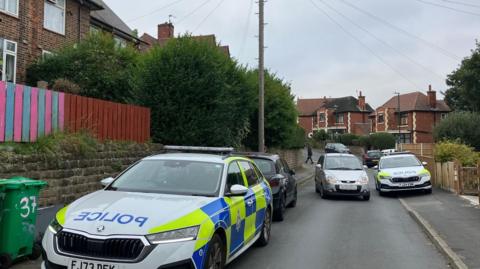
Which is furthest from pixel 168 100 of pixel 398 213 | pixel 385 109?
pixel 385 109

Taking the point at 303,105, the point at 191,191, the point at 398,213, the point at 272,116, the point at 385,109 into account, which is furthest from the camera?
the point at 303,105

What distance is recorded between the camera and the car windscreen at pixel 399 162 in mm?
18219

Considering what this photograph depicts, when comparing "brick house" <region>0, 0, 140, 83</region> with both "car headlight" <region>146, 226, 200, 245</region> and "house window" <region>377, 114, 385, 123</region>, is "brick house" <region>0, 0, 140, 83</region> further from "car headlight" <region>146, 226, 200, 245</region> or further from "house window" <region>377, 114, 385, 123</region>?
"house window" <region>377, 114, 385, 123</region>

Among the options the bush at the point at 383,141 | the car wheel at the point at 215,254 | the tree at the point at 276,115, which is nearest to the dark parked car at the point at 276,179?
the car wheel at the point at 215,254

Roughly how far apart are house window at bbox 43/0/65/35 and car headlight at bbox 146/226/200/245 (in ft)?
59.9

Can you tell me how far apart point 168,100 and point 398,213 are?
23.2ft

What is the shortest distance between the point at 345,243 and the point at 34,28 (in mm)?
16284

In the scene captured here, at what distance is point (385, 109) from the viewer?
7512 centimetres

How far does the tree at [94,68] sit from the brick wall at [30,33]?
0.54 metres

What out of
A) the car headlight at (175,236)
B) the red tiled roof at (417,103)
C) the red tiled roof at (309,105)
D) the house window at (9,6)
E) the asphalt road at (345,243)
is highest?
the red tiled roof at (309,105)

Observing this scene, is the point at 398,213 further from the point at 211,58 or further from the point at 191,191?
the point at 191,191

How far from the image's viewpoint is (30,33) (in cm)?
1959

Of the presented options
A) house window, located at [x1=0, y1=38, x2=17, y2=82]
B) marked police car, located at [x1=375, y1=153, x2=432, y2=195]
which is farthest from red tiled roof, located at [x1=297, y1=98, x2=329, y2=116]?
house window, located at [x1=0, y1=38, x2=17, y2=82]

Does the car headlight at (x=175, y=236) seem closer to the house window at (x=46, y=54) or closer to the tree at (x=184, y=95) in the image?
the tree at (x=184, y=95)
